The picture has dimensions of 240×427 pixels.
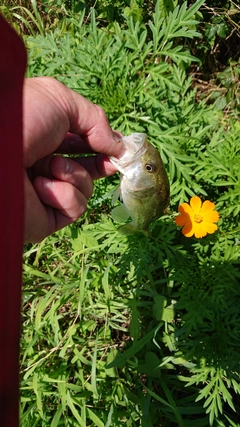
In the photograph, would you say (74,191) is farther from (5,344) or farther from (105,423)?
(105,423)

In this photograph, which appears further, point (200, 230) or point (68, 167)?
point (200, 230)

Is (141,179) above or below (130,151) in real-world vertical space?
below

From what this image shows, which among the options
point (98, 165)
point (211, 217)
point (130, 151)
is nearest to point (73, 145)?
point (98, 165)

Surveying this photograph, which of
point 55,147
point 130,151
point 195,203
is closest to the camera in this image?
point 55,147

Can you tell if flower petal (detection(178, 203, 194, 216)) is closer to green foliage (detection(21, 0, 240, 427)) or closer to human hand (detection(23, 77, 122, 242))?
→ green foliage (detection(21, 0, 240, 427))

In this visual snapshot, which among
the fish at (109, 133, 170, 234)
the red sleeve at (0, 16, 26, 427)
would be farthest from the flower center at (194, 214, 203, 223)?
the red sleeve at (0, 16, 26, 427)

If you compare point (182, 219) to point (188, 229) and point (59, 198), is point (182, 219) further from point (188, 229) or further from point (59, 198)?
point (59, 198)

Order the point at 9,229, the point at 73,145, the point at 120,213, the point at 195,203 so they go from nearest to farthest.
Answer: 1. the point at 9,229
2. the point at 73,145
3. the point at 120,213
4. the point at 195,203
